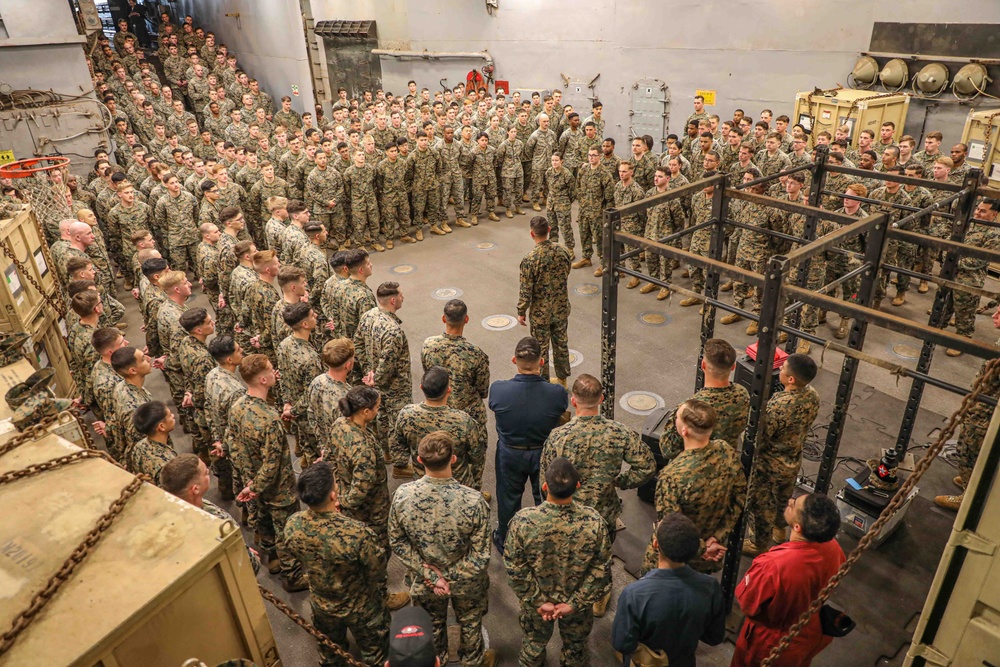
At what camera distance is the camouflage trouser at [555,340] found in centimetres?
761

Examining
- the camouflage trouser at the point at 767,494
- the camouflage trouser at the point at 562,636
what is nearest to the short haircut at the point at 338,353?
the camouflage trouser at the point at 562,636

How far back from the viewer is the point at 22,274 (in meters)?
6.34

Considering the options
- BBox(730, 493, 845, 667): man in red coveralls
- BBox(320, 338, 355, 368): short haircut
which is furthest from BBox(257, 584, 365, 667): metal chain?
BBox(730, 493, 845, 667): man in red coveralls

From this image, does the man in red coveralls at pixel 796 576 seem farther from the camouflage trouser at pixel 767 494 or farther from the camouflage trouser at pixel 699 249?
the camouflage trouser at pixel 699 249

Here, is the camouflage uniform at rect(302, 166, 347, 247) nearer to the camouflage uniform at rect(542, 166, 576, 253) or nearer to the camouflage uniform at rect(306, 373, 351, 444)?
the camouflage uniform at rect(542, 166, 576, 253)

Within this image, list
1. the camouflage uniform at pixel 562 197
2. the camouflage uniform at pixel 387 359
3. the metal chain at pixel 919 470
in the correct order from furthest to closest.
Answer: the camouflage uniform at pixel 562 197
the camouflage uniform at pixel 387 359
the metal chain at pixel 919 470

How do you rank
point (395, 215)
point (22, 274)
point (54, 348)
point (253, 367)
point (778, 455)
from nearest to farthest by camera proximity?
point (253, 367) → point (778, 455) → point (22, 274) → point (54, 348) → point (395, 215)

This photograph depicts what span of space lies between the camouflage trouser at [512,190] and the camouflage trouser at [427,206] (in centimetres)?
166

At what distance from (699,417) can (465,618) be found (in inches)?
79.6

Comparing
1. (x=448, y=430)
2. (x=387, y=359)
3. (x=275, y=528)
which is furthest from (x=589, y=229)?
(x=275, y=528)

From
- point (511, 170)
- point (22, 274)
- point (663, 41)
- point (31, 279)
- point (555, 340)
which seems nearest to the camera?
point (22, 274)

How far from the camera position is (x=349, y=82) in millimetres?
23125

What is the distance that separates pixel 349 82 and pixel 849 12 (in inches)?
650

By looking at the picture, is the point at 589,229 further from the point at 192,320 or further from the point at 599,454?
the point at 599,454
